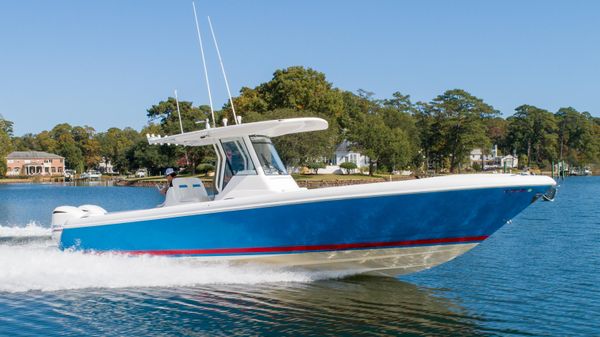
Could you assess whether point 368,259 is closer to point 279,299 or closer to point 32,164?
point 279,299

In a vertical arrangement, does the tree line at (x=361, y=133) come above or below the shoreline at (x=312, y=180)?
above

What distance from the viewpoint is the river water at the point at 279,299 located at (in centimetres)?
919

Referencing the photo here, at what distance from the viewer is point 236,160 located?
40.5 feet

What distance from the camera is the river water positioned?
9188mm

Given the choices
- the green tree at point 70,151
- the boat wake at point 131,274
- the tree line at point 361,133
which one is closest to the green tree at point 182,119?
the tree line at point 361,133

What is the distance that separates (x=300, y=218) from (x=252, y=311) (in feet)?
6.14

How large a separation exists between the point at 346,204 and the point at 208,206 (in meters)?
2.61

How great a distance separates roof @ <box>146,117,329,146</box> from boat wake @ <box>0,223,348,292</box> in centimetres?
256

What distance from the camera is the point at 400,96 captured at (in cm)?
11769

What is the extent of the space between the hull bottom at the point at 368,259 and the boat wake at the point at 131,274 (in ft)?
0.69

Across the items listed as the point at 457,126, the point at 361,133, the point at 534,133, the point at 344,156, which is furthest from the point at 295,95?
the point at 534,133

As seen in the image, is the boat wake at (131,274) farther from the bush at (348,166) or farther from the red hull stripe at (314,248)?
the bush at (348,166)

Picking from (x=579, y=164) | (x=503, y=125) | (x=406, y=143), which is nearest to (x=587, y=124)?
(x=579, y=164)

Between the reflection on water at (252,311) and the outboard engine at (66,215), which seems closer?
the reflection on water at (252,311)
